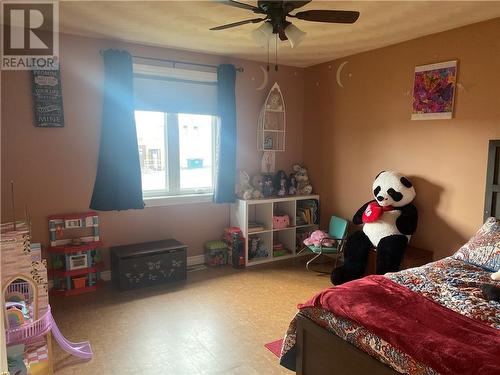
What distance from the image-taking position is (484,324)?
1694 millimetres

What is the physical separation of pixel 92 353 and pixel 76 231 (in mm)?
1376

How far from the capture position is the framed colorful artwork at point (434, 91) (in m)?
3.09

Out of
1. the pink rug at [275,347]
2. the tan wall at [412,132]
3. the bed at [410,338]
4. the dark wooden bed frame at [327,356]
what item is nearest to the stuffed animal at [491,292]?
the bed at [410,338]

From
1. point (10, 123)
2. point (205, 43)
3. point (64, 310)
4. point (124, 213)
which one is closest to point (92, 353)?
point (64, 310)

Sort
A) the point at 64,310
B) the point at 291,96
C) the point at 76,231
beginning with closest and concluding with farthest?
1. the point at 64,310
2. the point at 76,231
3. the point at 291,96

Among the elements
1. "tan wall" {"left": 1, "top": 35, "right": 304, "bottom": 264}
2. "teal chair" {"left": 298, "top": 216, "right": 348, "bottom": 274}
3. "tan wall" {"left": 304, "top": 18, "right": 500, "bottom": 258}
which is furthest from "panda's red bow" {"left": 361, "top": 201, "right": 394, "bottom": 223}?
"tan wall" {"left": 1, "top": 35, "right": 304, "bottom": 264}

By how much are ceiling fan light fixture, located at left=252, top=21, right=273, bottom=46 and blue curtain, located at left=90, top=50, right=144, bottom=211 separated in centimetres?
165

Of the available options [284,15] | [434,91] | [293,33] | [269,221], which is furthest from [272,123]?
[284,15]

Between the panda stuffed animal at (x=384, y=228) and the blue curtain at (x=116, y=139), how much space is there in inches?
88.7

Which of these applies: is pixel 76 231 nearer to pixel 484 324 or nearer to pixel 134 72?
pixel 134 72

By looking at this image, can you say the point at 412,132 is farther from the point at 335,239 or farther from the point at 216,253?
the point at 216,253

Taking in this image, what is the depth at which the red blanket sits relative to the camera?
4.70 feet

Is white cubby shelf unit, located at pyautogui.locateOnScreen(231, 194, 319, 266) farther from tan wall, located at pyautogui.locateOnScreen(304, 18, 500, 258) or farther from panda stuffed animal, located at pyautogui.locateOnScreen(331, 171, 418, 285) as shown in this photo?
panda stuffed animal, located at pyautogui.locateOnScreen(331, 171, 418, 285)

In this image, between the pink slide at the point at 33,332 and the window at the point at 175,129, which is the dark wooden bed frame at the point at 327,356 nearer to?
the pink slide at the point at 33,332
